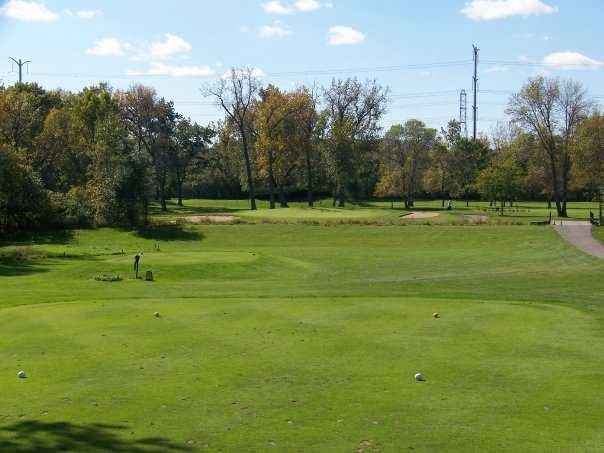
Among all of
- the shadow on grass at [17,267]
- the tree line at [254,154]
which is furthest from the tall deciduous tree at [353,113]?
the shadow on grass at [17,267]

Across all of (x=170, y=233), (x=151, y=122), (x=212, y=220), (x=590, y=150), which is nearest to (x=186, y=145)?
(x=151, y=122)

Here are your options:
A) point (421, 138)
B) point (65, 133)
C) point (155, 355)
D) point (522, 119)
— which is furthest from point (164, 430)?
point (421, 138)

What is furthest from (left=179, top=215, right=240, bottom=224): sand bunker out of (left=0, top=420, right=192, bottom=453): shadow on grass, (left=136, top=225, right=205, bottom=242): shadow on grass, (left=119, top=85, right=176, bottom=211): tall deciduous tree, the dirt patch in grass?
(left=0, top=420, right=192, bottom=453): shadow on grass

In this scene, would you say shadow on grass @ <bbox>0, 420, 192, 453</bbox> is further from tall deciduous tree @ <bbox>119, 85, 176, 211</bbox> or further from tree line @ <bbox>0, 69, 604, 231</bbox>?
tall deciduous tree @ <bbox>119, 85, 176, 211</bbox>

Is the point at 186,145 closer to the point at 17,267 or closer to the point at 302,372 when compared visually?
the point at 17,267

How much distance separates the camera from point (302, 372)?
39.7 ft

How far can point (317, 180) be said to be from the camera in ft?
362

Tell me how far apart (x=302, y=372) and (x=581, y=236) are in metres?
45.6

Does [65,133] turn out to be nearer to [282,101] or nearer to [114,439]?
[282,101]

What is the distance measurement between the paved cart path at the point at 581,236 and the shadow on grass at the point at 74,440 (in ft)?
124

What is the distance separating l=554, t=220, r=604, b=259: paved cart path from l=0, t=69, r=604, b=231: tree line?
19.7m

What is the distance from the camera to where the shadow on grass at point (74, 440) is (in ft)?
28.8

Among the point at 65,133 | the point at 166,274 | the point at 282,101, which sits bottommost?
the point at 166,274

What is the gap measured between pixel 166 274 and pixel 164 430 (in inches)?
956
